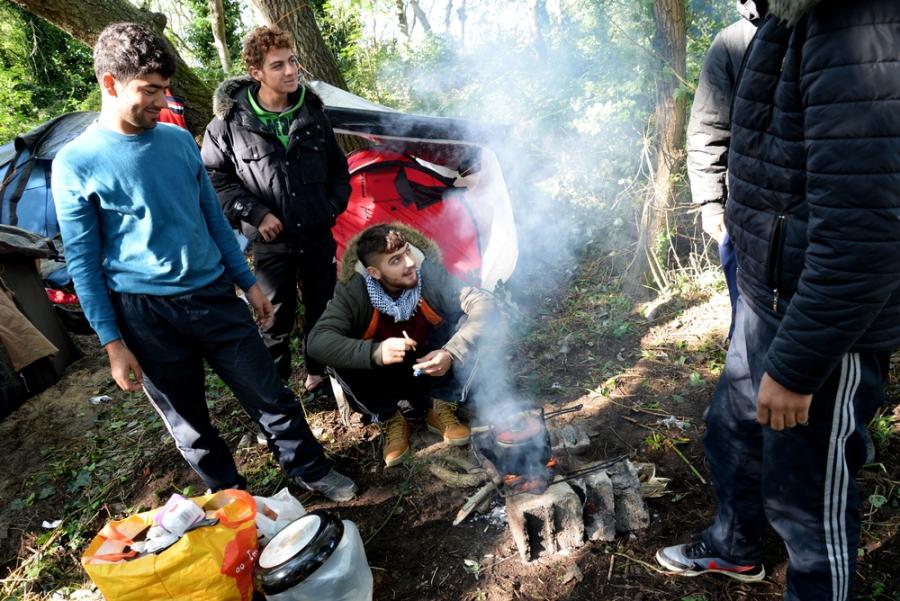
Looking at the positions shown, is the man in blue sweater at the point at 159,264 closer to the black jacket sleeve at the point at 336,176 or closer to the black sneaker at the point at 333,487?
the black sneaker at the point at 333,487

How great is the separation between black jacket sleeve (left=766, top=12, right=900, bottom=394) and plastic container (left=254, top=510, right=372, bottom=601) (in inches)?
68.7

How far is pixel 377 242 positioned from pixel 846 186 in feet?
7.14

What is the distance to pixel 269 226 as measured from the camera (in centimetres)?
330

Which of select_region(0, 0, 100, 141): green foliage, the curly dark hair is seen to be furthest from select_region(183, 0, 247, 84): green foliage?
the curly dark hair

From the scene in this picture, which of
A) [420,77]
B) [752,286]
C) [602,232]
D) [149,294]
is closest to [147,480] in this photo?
[149,294]

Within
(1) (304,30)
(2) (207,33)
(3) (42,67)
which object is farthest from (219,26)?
(1) (304,30)

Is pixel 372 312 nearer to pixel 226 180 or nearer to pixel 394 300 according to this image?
pixel 394 300

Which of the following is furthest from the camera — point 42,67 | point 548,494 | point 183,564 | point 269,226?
point 42,67

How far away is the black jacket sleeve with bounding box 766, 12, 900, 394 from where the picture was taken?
43.8 inches

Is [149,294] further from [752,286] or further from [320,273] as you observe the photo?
[752,286]

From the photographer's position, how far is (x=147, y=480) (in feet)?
11.1

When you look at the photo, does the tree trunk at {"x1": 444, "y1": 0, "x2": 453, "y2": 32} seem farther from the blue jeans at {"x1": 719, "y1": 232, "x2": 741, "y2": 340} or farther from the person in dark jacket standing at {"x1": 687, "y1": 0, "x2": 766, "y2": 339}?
the blue jeans at {"x1": 719, "y1": 232, "x2": 741, "y2": 340}

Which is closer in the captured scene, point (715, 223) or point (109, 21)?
point (715, 223)

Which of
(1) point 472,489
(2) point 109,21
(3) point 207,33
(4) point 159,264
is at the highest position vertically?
(3) point 207,33
